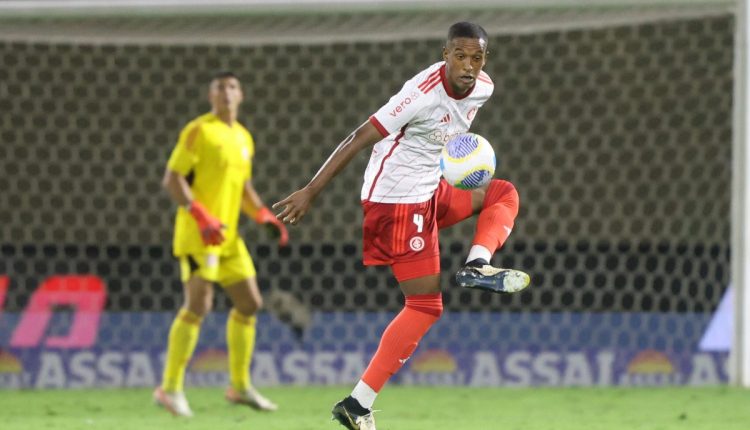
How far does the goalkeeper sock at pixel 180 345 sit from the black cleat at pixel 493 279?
208 cm

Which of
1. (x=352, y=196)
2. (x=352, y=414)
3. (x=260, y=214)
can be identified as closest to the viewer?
(x=352, y=414)

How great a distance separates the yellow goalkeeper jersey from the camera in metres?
5.88

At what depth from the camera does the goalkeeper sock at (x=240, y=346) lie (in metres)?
5.93

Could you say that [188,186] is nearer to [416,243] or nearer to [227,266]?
[227,266]

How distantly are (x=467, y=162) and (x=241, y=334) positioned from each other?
2.13m

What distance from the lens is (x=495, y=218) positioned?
438 cm

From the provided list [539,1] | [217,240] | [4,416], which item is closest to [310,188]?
[217,240]

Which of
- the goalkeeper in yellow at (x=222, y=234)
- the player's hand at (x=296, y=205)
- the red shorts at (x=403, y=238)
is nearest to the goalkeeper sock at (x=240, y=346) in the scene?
the goalkeeper in yellow at (x=222, y=234)

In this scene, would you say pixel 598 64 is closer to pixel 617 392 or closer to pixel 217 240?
pixel 617 392

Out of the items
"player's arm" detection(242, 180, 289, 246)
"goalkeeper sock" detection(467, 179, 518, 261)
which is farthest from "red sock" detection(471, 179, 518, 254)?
"player's arm" detection(242, 180, 289, 246)

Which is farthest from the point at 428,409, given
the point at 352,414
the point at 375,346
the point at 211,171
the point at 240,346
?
the point at 352,414

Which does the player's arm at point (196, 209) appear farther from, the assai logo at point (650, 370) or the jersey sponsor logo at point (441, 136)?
the assai logo at point (650, 370)

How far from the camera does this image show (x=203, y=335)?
696cm

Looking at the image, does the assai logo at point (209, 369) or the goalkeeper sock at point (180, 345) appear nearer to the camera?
the goalkeeper sock at point (180, 345)
